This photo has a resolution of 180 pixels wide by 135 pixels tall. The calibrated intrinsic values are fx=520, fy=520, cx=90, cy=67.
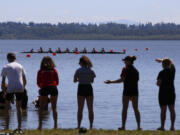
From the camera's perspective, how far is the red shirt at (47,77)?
14086 millimetres

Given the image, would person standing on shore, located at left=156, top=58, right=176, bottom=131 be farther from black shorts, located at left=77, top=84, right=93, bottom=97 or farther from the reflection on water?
the reflection on water

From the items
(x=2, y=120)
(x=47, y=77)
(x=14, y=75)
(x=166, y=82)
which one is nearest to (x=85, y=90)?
(x=47, y=77)

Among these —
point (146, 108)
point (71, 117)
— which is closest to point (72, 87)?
point (146, 108)

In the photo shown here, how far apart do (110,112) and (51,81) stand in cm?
1520

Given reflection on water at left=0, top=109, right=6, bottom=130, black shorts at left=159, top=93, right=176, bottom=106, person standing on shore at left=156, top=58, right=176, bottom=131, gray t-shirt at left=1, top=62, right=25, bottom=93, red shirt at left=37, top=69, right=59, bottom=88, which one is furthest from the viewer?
reflection on water at left=0, top=109, right=6, bottom=130

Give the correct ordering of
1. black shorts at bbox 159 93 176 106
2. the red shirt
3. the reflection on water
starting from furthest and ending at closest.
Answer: the reflection on water
black shorts at bbox 159 93 176 106
the red shirt

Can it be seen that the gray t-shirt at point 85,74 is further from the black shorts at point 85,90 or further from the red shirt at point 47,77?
the red shirt at point 47,77

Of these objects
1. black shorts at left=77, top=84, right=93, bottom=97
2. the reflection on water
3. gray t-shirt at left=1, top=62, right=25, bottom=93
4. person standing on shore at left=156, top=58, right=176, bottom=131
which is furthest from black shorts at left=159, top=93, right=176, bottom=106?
the reflection on water

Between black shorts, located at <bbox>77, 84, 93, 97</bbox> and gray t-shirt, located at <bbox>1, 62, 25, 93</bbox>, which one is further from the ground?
gray t-shirt, located at <bbox>1, 62, 25, 93</bbox>

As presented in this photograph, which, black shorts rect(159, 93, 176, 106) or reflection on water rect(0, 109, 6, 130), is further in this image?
reflection on water rect(0, 109, 6, 130)

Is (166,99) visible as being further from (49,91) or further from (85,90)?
(49,91)

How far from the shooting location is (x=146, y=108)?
3061 centimetres

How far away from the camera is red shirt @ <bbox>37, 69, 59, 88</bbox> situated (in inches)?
555

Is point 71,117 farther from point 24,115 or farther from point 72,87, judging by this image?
point 72,87
